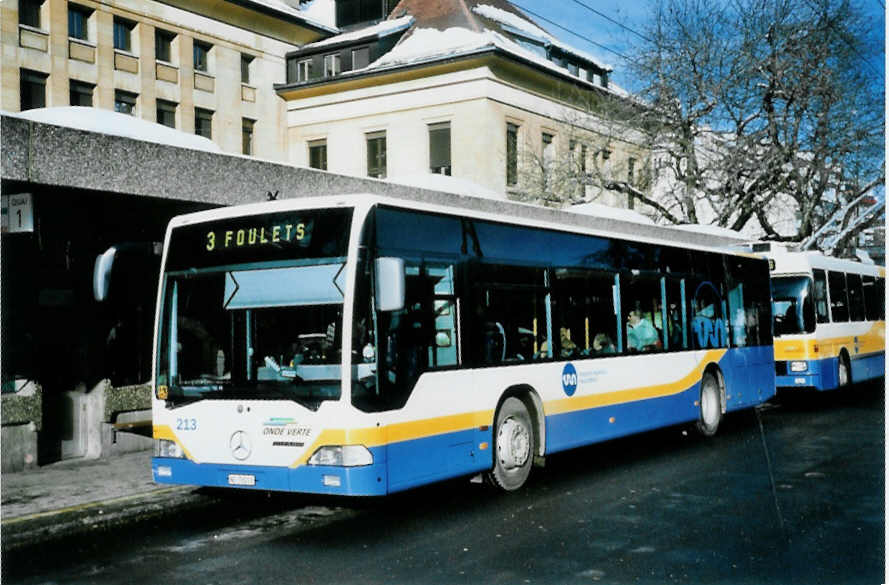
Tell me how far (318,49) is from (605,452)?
39.2 meters

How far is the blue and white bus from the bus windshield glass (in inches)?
0.6

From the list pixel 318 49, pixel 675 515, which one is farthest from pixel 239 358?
pixel 318 49

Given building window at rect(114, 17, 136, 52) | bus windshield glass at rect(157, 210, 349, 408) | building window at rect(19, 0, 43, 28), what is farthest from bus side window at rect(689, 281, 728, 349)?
building window at rect(114, 17, 136, 52)

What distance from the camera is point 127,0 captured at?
40969 mm

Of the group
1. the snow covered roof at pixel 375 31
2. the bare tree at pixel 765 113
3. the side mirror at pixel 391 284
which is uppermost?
the snow covered roof at pixel 375 31

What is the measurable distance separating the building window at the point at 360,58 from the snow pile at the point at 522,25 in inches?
212

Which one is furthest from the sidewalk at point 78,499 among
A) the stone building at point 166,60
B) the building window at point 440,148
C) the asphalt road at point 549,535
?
the building window at point 440,148

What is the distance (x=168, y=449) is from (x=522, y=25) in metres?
41.4

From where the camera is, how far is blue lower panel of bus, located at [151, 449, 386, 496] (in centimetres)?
802

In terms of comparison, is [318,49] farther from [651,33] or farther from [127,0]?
[651,33]

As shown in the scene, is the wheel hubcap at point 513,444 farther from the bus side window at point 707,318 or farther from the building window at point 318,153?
the building window at point 318,153

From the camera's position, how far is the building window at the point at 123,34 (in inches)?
1618

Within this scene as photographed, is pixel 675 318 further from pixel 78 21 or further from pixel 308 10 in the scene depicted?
pixel 308 10

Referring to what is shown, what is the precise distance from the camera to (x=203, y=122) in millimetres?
45656
